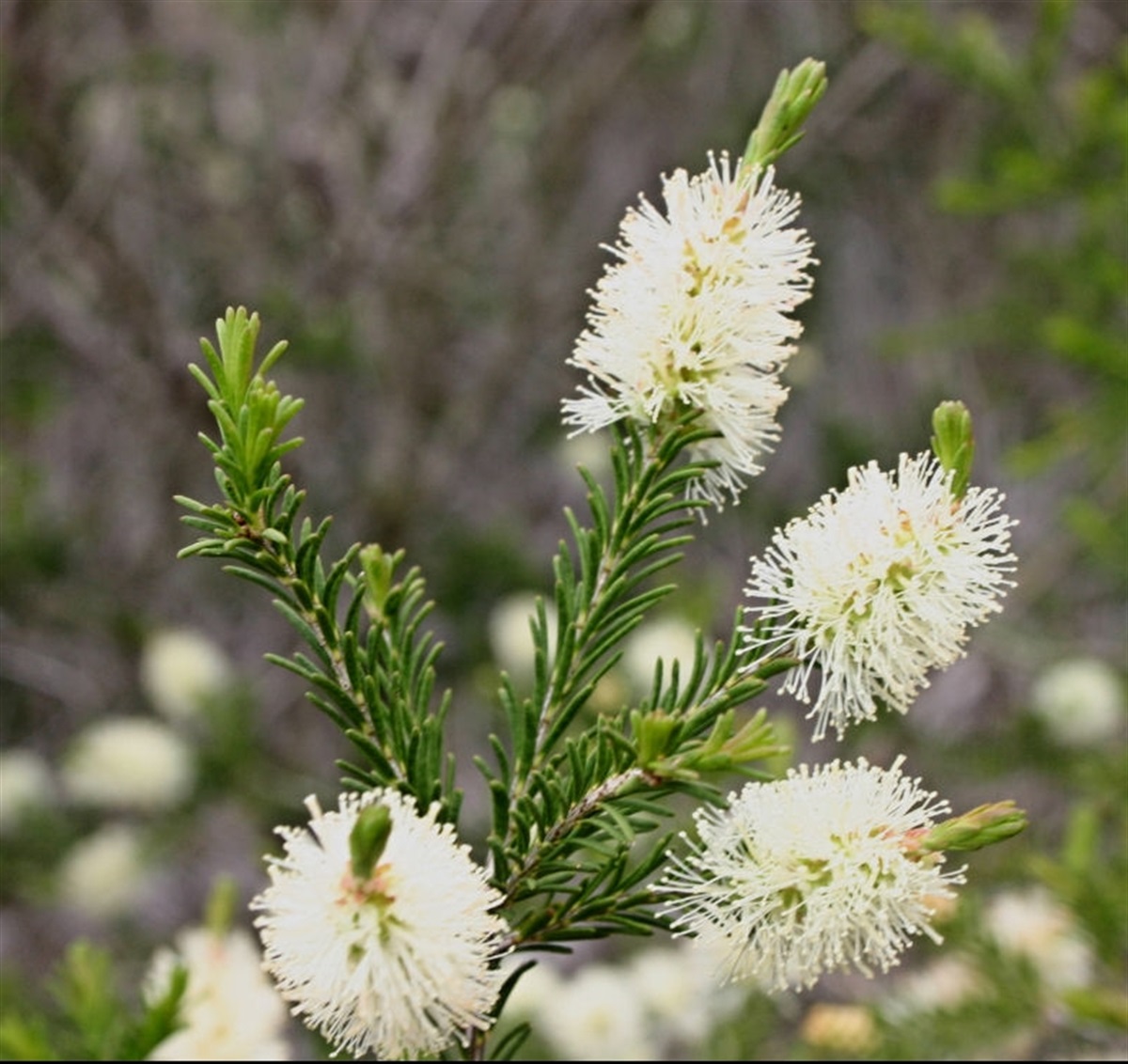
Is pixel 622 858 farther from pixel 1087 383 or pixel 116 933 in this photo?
pixel 1087 383

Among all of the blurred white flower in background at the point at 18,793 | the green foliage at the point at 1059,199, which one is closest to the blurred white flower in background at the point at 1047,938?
the green foliage at the point at 1059,199

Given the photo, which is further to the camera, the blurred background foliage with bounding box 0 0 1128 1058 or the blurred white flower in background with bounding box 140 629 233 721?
the blurred background foliage with bounding box 0 0 1128 1058

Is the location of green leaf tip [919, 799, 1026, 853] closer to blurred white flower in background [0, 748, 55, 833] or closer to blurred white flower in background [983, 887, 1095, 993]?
blurred white flower in background [983, 887, 1095, 993]

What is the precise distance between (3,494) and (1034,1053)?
5.97 ft

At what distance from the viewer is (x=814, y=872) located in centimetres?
45

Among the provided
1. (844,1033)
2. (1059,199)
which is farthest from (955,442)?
(1059,199)

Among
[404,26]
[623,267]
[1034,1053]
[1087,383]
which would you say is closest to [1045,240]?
[1087,383]

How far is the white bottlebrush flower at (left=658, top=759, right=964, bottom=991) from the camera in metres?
0.45

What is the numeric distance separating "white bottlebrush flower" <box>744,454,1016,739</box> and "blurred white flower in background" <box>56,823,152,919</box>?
62.4 inches

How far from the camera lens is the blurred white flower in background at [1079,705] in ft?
6.02

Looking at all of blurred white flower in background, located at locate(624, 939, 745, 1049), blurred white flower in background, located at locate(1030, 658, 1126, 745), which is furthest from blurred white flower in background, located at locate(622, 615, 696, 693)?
blurred white flower in background, located at locate(1030, 658, 1126, 745)

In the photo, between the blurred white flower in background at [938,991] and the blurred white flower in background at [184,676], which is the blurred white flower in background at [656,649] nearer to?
the blurred white flower in background at [938,991]

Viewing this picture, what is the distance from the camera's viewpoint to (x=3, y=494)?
2.19 metres

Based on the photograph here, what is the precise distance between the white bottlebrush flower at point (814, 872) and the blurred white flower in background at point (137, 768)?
5.01ft
